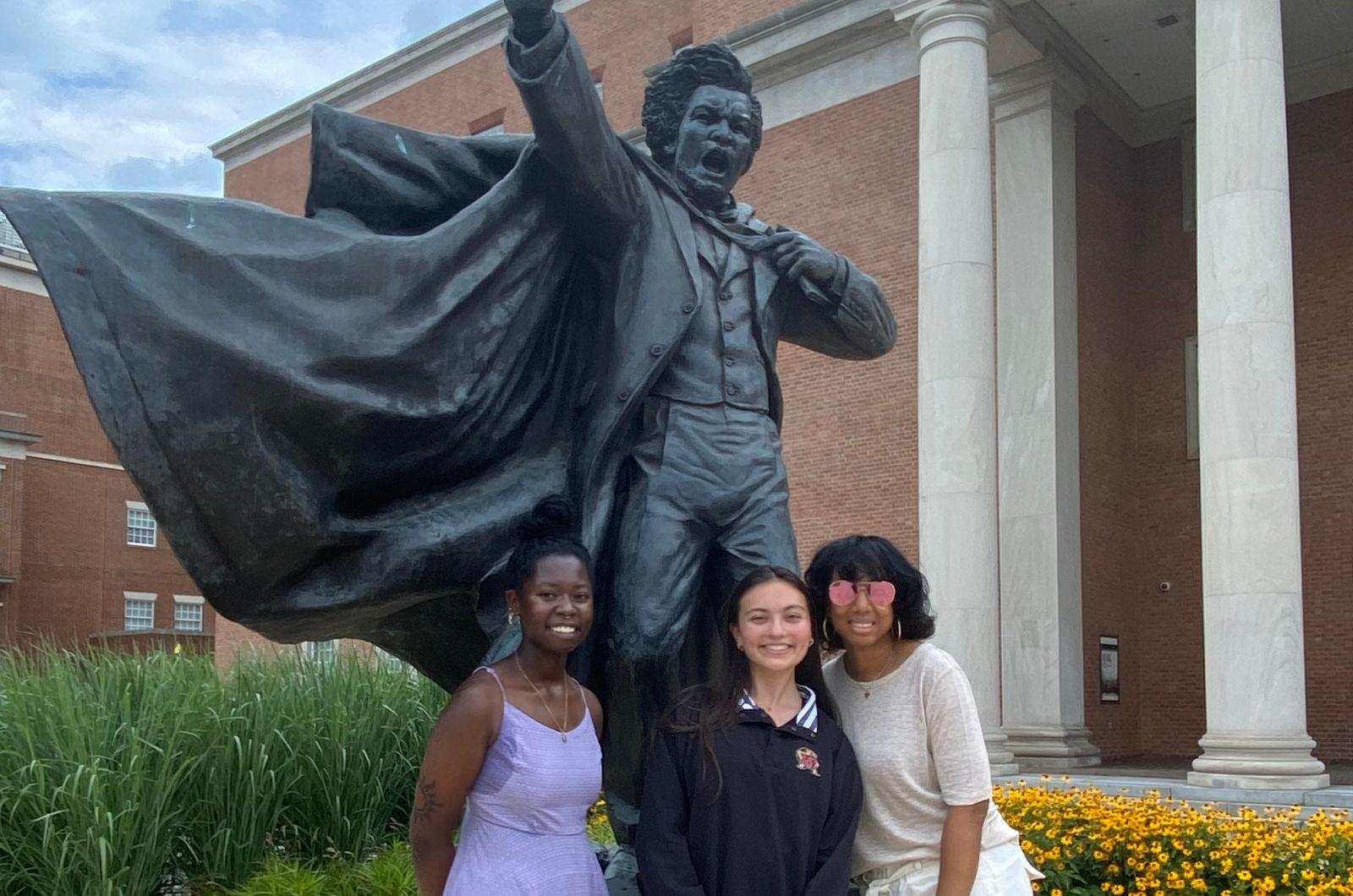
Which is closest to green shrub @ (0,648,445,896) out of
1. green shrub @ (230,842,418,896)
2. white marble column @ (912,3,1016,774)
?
green shrub @ (230,842,418,896)

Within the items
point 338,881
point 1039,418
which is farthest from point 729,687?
point 1039,418

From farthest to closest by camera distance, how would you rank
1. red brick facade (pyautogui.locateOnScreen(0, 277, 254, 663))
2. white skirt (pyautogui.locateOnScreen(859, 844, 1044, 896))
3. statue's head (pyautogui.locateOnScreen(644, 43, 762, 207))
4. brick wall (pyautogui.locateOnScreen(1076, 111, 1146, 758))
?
1. red brick facade (pyautogui.locateOnScreen(0, 277, 254, 663))
2. brick wall (pyautogui.locateOnScreen(1076, 111, 1146, 758))
3. statue's head (pyautogui.locateOnScreen(644, 43, 762, 207))
4. white skirt (pyautogui.locateOnScreen(859, 844, 1044, 896))

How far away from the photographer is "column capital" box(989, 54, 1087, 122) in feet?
62.8

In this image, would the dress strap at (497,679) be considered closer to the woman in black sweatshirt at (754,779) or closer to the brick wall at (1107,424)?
the woman in black sweatshirt at (754,779)

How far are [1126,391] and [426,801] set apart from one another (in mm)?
20127

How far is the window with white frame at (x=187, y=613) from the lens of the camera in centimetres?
4481

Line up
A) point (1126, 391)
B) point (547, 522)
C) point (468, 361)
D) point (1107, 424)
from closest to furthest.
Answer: point (547, 522) → point (468, 361) → point (1107, 424) → point (1126, 391)

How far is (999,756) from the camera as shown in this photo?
15742 millimetres

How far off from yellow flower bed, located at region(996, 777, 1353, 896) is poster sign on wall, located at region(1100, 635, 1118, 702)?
11.8 meters

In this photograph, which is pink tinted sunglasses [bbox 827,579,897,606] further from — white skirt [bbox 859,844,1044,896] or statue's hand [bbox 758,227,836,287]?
statue's hand [bbox 758,227,836,287]

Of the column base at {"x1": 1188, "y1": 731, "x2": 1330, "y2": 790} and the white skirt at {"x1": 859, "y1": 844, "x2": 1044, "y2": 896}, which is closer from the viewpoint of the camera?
the white skirt at {"x1": 859, "y1": 844, "x2": 1044, "y2": 896}

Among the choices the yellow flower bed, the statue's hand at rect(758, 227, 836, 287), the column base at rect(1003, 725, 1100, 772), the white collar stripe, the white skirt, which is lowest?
the column base at rect(1003, 725, 1100, 772)

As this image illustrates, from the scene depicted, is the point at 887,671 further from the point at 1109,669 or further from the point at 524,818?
the point at 1109,669

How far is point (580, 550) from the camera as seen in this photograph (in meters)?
2.69
